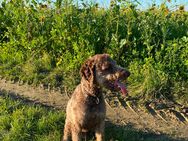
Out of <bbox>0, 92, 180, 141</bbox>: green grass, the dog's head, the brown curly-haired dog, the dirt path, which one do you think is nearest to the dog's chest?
the brown curly-haired dog

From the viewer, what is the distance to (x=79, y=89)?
5691 millimetres

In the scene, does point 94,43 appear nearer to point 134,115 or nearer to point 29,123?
point 134,115

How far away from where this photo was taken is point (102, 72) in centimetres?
536

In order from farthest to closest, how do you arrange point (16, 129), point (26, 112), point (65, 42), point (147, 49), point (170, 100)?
point (65, 42) < point (147, 49) < point (170, 100) < point (26, 112) < point (16, 129)

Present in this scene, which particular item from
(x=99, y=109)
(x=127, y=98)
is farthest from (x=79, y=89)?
(x=127, y=98)

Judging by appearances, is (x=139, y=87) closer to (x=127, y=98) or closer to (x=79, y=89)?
(x=127, y=98)

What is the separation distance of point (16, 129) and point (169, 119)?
2.16m

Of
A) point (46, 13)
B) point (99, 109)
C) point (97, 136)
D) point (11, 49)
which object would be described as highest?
point (46, 13)

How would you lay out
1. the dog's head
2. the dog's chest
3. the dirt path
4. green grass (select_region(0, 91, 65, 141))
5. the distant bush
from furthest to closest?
the distant bush, the dirt path, green grass (select_region(0, 91, 65, 141)), the dog's chest, the dog's head

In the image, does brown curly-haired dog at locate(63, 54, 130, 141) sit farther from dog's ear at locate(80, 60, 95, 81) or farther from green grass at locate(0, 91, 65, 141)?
green grass at locate(0, 91, 65, 141)

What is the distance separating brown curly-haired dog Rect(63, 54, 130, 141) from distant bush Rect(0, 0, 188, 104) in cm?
178

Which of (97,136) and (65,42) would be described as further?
(65,42)

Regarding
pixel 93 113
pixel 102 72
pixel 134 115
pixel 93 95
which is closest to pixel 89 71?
pixel 102 72

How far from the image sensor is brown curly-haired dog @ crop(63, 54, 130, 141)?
5.30 meters
